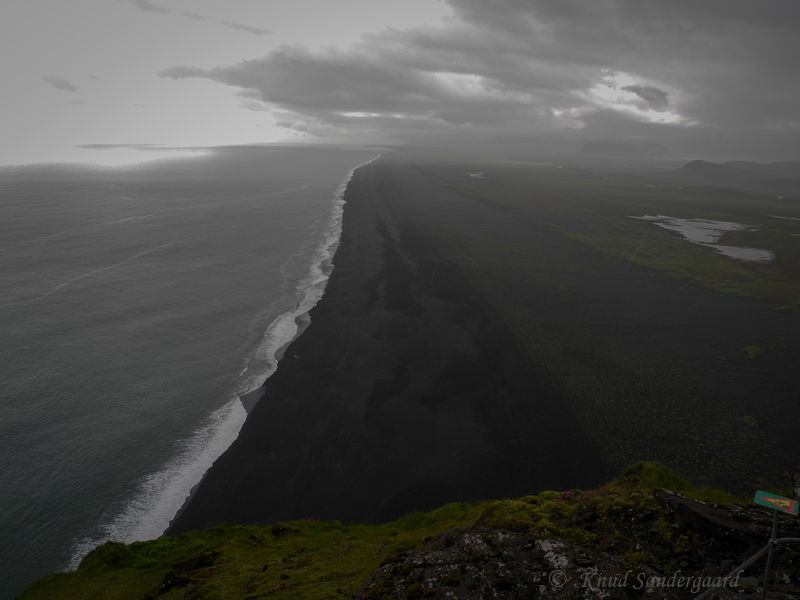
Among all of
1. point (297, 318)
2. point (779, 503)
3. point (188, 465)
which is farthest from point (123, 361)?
point (779, 503)

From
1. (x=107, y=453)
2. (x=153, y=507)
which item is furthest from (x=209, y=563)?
(x=107, y=453)

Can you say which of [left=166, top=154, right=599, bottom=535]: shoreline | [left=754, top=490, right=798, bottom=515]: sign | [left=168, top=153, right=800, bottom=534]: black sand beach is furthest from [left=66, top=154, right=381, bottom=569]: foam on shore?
[left=754, top=490, right=798, bottom=515]: sign

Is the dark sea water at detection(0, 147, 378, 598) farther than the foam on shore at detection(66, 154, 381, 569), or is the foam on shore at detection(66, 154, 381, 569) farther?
the dark sea water at detection(0, 147, 378, 598)

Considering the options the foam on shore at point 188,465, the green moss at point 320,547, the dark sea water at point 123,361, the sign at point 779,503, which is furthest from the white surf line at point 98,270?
the sign at point 779,503

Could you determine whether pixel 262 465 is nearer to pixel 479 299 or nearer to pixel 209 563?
pixel 209 563

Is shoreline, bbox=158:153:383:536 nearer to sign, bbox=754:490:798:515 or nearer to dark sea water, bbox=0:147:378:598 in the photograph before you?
dark sea water, bbox=0:147:378:598

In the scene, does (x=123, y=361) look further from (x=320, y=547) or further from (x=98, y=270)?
(x=98, y=270)

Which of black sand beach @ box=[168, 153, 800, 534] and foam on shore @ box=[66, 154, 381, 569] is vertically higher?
black sand beach @ box=[168, 153, 800, 534]
